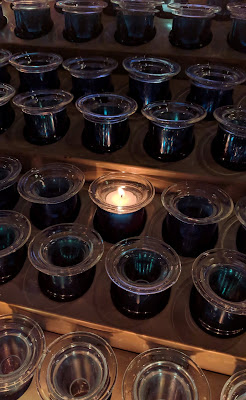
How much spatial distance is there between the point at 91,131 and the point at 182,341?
462mm

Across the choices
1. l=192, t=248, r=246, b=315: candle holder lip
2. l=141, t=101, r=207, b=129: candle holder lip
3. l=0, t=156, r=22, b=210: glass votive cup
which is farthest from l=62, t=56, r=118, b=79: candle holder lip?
l=192, t=248, r=246, b=315: candle holder lip

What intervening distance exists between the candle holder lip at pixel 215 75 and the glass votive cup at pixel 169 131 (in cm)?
5

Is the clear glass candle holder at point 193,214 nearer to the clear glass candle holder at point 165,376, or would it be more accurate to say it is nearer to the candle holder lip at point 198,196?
the candle holder lip at point 198,196

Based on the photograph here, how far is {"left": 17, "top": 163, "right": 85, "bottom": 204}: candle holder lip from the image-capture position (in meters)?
0.67

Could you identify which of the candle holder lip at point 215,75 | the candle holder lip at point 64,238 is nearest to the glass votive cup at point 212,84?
the candle holder lip at point 215,75

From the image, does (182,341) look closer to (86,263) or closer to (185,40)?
(86,263)

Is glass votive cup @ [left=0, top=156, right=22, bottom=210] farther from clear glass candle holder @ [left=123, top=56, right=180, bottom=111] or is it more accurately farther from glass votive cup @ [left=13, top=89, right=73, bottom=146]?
clear glass candle holder @ [left=123, top=56, right=180, bottom=111]

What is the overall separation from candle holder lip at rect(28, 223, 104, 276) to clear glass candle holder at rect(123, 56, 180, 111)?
0.36 m

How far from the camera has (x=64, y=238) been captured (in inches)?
25.7

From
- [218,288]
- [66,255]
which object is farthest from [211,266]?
[66,255]

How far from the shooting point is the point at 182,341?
0.58 metres

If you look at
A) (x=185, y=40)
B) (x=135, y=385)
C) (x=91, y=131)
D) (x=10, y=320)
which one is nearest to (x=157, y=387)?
(x=135, y=385)

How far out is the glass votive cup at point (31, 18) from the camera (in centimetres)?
88

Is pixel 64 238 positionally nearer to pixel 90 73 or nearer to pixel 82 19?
pixel 90 73
